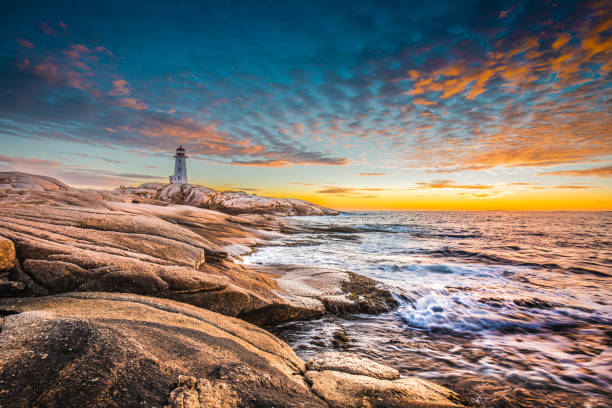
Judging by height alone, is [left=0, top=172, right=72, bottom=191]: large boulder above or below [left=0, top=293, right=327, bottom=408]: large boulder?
above

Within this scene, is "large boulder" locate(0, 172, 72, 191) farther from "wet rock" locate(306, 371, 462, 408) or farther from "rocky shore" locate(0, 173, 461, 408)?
"wet rock" locate(306, 371, 462, 408)

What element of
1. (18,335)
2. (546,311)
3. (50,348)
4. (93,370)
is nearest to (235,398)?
(93,370)

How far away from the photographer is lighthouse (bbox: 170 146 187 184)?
61219mm

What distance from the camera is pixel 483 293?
9.24 metres

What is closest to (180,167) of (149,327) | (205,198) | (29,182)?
(205,198)

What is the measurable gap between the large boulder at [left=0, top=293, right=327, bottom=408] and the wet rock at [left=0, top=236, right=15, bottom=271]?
2.75ft

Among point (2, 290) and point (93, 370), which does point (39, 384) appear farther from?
point (2, 290)

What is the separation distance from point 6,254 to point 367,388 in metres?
5.43

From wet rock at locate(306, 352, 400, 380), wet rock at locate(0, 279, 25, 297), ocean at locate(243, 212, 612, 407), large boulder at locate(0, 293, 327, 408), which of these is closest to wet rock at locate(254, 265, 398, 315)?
ocean at locate(243, 212, 612, 407)

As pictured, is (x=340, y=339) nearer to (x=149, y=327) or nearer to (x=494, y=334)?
(x=149, y=327)

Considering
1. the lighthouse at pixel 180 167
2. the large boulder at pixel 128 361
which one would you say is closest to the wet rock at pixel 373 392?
the large boulder at pixel 128 361

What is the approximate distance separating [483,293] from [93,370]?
10.8 m

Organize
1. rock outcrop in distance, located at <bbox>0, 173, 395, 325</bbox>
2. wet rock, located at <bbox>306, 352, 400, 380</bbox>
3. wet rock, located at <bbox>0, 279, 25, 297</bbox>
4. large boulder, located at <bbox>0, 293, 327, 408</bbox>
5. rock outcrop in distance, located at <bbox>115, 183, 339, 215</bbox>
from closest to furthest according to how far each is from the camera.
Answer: large boulder, located at <bbox>0, 293, 327, 408</bbox> → wet rock, located at <bbox>306, 352, 400, 380</bbox> → wet rock, located at <bbox>0, 279, 25, 297</bbox> → rock outcrop in distance, located at <bbox>0, 173, 395, 325</bbox> → rock outcrop in distance, located at <bbox>115, 183, 339, 215</bbox>

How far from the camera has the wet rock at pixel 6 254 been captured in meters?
3.91
